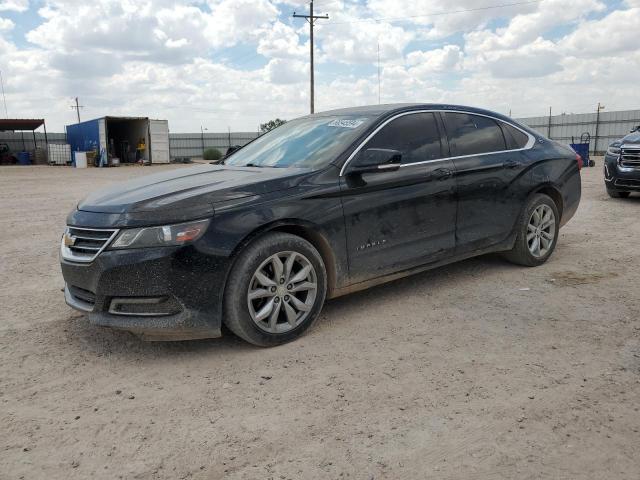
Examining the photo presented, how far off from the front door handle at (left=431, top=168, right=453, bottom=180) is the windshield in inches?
27.1

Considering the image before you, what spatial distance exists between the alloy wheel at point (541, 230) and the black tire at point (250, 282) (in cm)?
264

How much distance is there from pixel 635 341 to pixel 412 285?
1.86 metres

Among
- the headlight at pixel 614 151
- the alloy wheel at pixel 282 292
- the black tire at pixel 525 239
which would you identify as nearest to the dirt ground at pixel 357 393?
the alloy wheel at pixel 282 292

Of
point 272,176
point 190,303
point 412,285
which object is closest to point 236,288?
point 190,303

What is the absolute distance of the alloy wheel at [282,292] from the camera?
3574mm

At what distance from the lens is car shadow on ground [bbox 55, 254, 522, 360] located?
3.69 meters

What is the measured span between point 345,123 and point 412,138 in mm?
559

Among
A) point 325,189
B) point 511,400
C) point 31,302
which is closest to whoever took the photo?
point 511,400

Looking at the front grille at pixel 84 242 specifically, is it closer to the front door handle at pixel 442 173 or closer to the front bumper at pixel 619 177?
the front door handle at pixel 442 173

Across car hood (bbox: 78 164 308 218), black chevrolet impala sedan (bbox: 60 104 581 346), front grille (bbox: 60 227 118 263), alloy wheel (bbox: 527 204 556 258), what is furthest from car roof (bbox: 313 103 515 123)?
front grille (bbox: 60 227 118 263)

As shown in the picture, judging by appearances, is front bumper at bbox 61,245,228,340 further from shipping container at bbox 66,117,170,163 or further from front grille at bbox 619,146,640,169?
shipping container at bbox 66,117,170,163

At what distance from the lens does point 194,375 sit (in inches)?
131

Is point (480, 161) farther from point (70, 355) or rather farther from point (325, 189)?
point (70, 355)

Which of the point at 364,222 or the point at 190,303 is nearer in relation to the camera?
the point at 190,303
